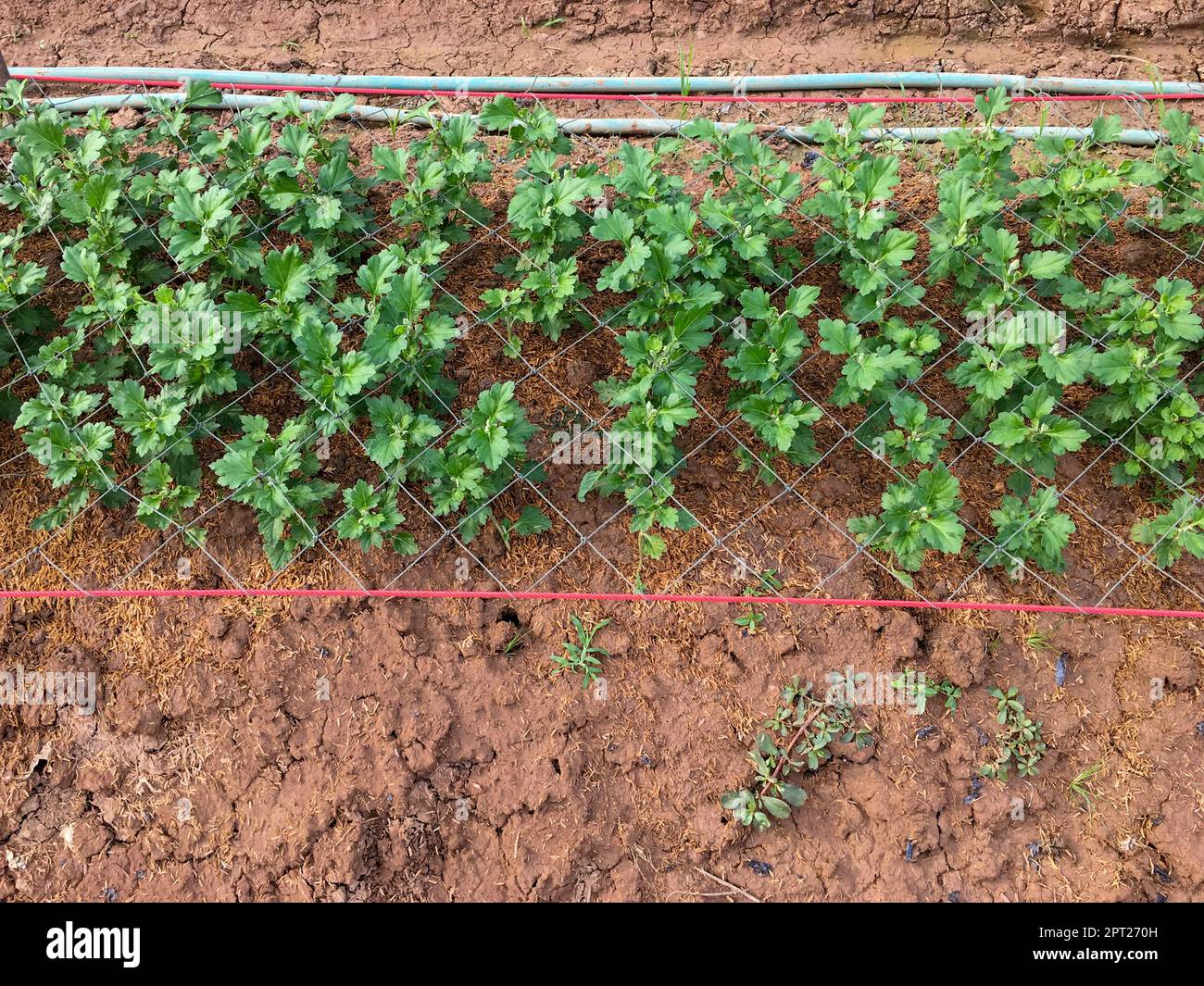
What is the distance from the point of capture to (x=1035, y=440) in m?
3.09

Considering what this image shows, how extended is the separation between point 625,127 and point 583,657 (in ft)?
8.10

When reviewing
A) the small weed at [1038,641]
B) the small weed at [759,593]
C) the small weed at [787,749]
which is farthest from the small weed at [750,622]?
the small weed at [1038,641]

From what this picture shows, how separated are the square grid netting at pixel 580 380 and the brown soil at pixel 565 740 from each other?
4cm

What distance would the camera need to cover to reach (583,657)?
3016mm

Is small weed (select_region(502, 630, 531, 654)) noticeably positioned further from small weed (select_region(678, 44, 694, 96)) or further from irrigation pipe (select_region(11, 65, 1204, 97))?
small weed (select_region(678, 44, 694, 96))

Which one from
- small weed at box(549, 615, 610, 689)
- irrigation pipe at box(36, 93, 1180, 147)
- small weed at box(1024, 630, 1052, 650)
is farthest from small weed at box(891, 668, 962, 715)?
irrigation pipe at box(36, 93, 1180, 147)

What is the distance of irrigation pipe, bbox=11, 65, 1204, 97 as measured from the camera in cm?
412

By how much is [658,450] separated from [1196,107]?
3.41 metres

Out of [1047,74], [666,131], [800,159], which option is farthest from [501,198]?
[1047,74]

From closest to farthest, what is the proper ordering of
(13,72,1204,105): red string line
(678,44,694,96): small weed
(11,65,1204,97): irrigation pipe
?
(13,72,1204,105): red string line, (11,65,1204,97): irrigation pipe, (678,44,694,96): small weed

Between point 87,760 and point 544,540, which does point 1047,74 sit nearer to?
point 544,540

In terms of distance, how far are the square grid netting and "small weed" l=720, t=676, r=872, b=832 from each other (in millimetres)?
406

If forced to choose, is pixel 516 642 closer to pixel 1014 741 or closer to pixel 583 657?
pixel 583 657

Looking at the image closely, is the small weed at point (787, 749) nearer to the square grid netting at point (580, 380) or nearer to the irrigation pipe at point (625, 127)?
the square grid netting at point (580, 380)
